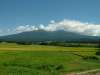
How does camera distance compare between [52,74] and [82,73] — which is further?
[82,73]

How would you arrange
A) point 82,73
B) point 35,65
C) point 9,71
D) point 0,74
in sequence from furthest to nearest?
1. point 35,65
2. point 82,73
3. point 9,71
4. point 0,74

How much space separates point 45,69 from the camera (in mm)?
36438

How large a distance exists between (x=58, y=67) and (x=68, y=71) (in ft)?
5.16

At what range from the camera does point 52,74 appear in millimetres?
32344

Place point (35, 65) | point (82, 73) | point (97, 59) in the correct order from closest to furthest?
point (82, 73)
point (35, 65)
point (97, 59)

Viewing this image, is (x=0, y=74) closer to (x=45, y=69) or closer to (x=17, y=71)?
(x=17, y=71)

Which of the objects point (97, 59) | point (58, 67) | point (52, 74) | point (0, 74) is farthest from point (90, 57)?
point (0, 74)

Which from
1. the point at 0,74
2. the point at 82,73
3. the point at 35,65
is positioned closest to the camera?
the point at 0,74

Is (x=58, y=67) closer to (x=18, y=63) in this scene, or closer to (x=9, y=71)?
(x=18, y=63)

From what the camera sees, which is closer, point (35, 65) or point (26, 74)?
point (26, 74)

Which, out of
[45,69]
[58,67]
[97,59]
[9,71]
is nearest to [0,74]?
[9,71]

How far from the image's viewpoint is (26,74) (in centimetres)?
3073

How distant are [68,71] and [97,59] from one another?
15.2 metres

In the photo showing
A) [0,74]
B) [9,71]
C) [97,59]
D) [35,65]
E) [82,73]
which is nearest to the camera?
[0,74]
